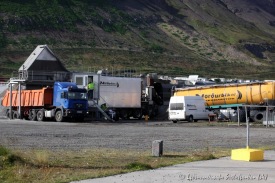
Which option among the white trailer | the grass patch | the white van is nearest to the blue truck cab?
the white trailer

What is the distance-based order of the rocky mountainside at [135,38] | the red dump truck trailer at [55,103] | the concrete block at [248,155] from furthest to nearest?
the rocky mountainside at [135,38]
the red dump truck trailer at [55,103]
the concrete block at [248,155]

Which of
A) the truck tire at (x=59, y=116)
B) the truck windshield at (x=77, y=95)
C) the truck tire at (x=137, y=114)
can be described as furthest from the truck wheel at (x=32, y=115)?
the truck tire at (x=137, y=114)

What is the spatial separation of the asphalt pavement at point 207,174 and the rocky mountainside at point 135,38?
73806mm

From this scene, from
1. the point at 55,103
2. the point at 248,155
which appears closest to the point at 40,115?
the point at 55,103

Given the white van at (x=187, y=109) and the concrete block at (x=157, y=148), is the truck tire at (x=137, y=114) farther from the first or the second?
the concrete block at (x=157, y=148)

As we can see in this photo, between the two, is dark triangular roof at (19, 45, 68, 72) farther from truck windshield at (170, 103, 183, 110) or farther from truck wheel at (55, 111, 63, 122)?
truck windshield at (170, 103, 183, 110)

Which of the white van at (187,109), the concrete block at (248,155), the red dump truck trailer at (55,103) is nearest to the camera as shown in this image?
the concrete block at (248,155)

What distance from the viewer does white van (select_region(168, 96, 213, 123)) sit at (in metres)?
46.5

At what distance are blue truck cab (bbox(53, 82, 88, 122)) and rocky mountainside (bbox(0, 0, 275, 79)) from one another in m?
41.1

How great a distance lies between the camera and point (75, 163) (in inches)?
603

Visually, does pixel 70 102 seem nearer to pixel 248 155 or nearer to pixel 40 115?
pixel 40 115

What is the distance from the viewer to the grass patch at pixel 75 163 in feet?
42.9

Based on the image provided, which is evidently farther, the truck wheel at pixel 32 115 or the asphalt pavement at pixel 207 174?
the truck wheel at pixel 32 115

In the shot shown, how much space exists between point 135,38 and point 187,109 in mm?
83784
